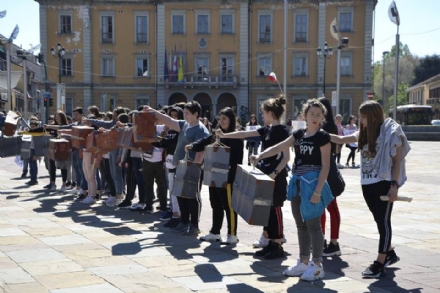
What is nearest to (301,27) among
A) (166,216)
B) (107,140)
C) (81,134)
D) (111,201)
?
(81,134)

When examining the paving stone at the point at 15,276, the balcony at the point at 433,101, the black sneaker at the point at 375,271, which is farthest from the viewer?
the balcony at the point at 433,101

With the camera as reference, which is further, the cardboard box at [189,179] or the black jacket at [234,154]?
the cardboard box at [189,179]

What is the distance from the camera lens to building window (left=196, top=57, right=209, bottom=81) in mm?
53378

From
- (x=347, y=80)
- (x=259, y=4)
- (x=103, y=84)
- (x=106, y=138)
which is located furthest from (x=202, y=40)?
(x=106, y=138)

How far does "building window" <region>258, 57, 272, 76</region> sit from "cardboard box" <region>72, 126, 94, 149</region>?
1645 inches

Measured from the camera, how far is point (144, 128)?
31.2ft

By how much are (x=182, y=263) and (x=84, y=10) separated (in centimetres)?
4881

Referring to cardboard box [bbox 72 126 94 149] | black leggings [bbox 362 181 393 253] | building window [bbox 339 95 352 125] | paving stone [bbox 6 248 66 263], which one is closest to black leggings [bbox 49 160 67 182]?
cardboard box [bbox 72 126 94 149]

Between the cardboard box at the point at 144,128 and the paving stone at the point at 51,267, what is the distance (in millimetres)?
2910

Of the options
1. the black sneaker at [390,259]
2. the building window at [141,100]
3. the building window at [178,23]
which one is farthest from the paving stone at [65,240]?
the building window at [141,100]

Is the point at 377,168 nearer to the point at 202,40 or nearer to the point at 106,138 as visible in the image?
the point at 106,138

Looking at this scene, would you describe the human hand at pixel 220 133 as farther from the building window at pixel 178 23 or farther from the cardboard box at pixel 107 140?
the building window at pixel 178 23

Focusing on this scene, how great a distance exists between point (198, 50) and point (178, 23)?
282 centimetres

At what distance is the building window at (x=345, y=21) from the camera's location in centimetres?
5197
